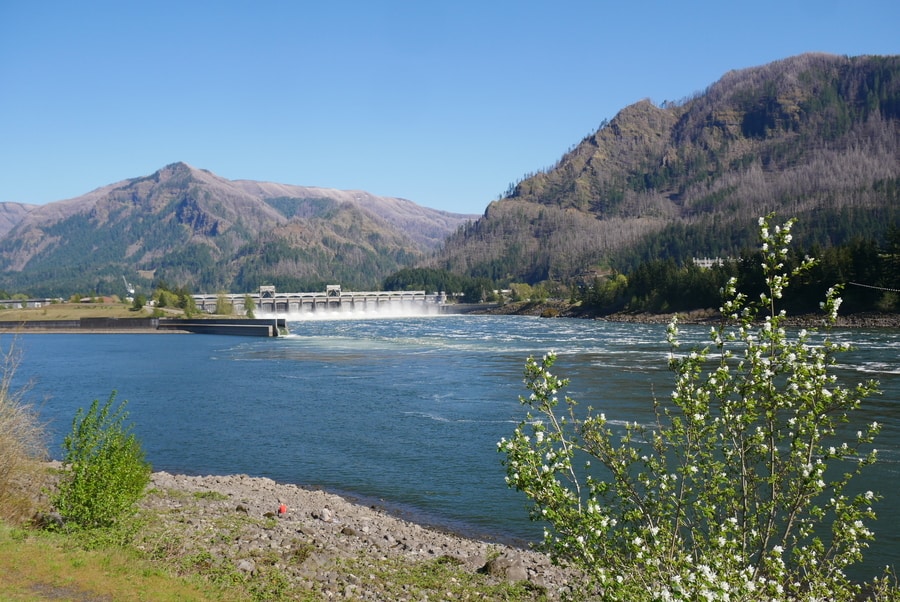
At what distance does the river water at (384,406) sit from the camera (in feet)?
98.8

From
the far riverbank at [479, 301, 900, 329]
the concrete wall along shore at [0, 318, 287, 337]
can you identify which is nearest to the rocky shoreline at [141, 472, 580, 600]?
the far riverbank at [479, 301, 900, 329]

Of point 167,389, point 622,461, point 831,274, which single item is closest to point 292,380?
point 167,389

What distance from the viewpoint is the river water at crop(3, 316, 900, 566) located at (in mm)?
30125

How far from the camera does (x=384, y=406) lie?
1996 inches

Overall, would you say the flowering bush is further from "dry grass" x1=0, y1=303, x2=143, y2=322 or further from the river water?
"dry grass" x1=0, y1=303, x2=143, y2=322

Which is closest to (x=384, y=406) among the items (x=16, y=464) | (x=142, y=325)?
(x=16, y=464)

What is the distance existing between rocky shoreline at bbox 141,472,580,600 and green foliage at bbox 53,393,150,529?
1.21m

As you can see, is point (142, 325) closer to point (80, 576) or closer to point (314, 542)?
point (314, 542)

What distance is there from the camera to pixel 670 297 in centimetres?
15225

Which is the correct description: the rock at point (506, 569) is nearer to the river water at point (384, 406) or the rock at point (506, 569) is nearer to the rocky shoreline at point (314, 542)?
the rocky shoreline at point (314, 542)

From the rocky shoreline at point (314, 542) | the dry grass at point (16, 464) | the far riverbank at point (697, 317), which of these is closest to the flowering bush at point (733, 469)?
the rocky shoreline at point (314, 542)

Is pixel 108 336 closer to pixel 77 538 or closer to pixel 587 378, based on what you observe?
pixel 587 378

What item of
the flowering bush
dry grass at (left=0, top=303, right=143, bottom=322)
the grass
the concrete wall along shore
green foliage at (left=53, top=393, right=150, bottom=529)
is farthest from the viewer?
dry grass at (left=0, top=303, right=143, bottom=322)

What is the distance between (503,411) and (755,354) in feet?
121
